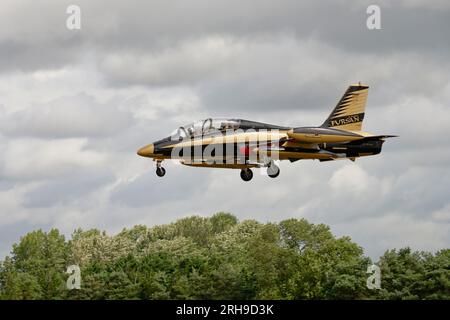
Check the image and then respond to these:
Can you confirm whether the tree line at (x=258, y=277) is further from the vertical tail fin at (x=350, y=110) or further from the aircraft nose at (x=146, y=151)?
the aircraft nose at (x=146, y=151)

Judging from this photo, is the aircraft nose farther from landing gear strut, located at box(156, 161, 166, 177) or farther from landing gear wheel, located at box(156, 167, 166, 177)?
landing gear wheel, located at box(156, 167, 166, 177)

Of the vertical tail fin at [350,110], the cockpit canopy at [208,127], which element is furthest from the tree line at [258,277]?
the cockpit canopy at [208,127]

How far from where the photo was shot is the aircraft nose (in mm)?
91062

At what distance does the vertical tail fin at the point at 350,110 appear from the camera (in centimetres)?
9550

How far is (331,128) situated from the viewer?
93188 mm

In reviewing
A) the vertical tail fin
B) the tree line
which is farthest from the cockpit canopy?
the tree line

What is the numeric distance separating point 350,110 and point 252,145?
9867mm

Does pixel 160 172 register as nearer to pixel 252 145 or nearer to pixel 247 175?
pixel 247 175

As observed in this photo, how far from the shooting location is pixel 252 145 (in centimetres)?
9056

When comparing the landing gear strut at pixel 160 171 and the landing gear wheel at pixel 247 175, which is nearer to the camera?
the landing gear strut at pixel 160 171

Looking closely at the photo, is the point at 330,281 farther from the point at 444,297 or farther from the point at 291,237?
the point at 291,237

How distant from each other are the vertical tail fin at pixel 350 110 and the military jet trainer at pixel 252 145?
3.19 m
